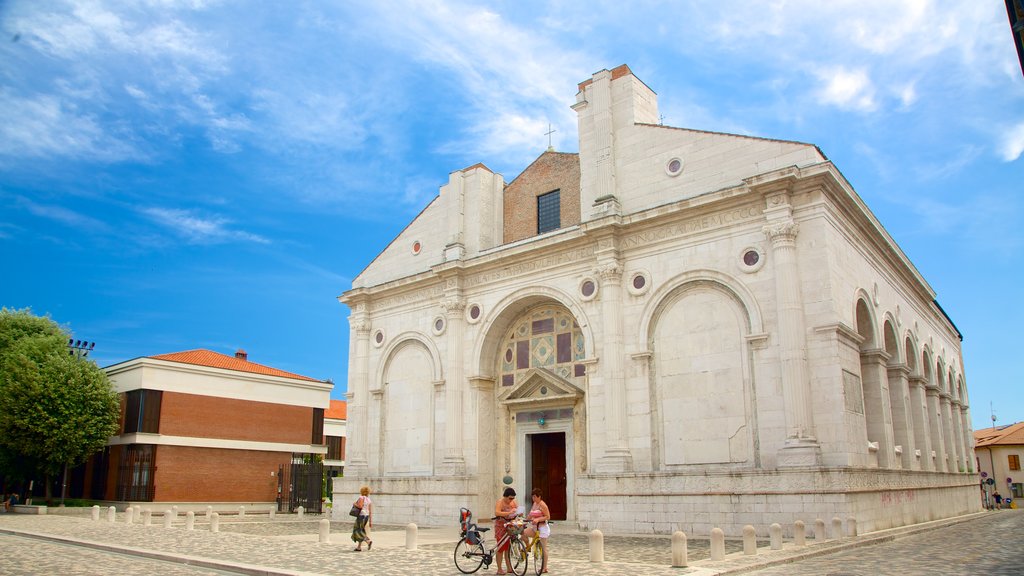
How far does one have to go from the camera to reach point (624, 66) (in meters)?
24.3

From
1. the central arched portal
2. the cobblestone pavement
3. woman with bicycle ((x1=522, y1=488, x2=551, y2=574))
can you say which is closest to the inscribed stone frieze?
the central arched portal

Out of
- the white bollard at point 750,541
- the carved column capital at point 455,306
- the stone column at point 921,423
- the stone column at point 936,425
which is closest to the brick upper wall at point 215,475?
the carved column capital at point 455,306

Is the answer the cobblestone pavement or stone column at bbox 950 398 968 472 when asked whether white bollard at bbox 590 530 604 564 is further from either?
stone column at bbox 950 398 968 472

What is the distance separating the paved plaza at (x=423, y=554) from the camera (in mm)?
12352

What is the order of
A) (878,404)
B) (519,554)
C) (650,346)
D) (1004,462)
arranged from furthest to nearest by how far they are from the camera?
1. (1004,462)
2. (650,346)
3. (878,404)
4. (519,554)

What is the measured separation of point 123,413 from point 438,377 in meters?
18.9

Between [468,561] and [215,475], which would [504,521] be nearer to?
[468,561]

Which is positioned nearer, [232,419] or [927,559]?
[927,559]

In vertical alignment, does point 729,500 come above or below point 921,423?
below

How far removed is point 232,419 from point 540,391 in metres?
19.5

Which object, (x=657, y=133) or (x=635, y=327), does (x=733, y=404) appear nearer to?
(x=635, y=327)

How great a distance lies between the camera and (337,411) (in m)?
55.6

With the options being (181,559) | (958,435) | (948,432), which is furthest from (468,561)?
(958,435)

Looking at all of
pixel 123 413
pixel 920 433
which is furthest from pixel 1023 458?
pixel 123 413
